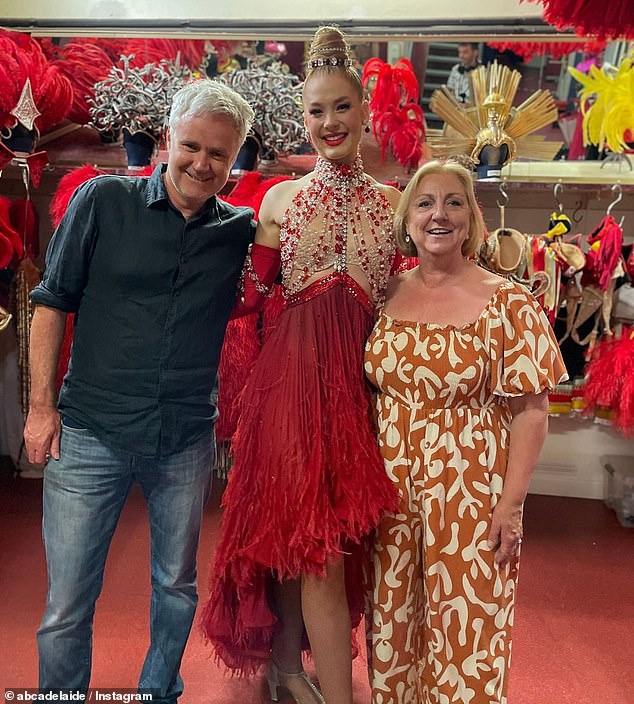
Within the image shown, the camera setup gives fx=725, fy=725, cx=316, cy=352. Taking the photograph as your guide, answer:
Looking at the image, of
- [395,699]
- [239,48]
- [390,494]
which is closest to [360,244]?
Answer: [390,494]

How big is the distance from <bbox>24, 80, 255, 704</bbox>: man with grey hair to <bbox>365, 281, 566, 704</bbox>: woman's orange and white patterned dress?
0.44 m

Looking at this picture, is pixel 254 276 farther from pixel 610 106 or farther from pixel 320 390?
pixel 610 106

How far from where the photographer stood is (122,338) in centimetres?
164

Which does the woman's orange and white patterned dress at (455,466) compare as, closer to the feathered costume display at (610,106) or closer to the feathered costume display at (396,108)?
the feathered costume display at (396,108)

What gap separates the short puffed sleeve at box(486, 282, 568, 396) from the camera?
1590mm

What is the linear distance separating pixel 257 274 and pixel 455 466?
65cm

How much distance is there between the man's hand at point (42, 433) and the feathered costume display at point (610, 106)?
8.27ft

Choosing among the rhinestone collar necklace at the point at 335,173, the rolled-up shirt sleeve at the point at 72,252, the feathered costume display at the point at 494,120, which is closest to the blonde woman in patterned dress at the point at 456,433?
the rhinestone collar necklace at the point at 335,173

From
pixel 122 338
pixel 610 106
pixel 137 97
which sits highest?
pixel 610 106

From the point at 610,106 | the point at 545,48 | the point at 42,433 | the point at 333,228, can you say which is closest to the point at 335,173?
the point at 333,228

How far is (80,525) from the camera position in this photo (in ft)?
5.44

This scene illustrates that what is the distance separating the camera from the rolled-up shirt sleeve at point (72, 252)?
1.61m

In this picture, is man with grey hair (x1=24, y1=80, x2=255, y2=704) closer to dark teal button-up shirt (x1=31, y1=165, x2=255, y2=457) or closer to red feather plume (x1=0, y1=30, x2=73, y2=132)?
dark teal button-up shirt (x1=31, y1=165, x2=255, y2=457)

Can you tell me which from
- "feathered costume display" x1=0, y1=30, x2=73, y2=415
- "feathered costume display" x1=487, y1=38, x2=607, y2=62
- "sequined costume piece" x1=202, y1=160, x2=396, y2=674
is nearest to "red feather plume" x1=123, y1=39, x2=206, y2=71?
"feathered costume display" x1=0, y1=30, x2=73, y2=415
